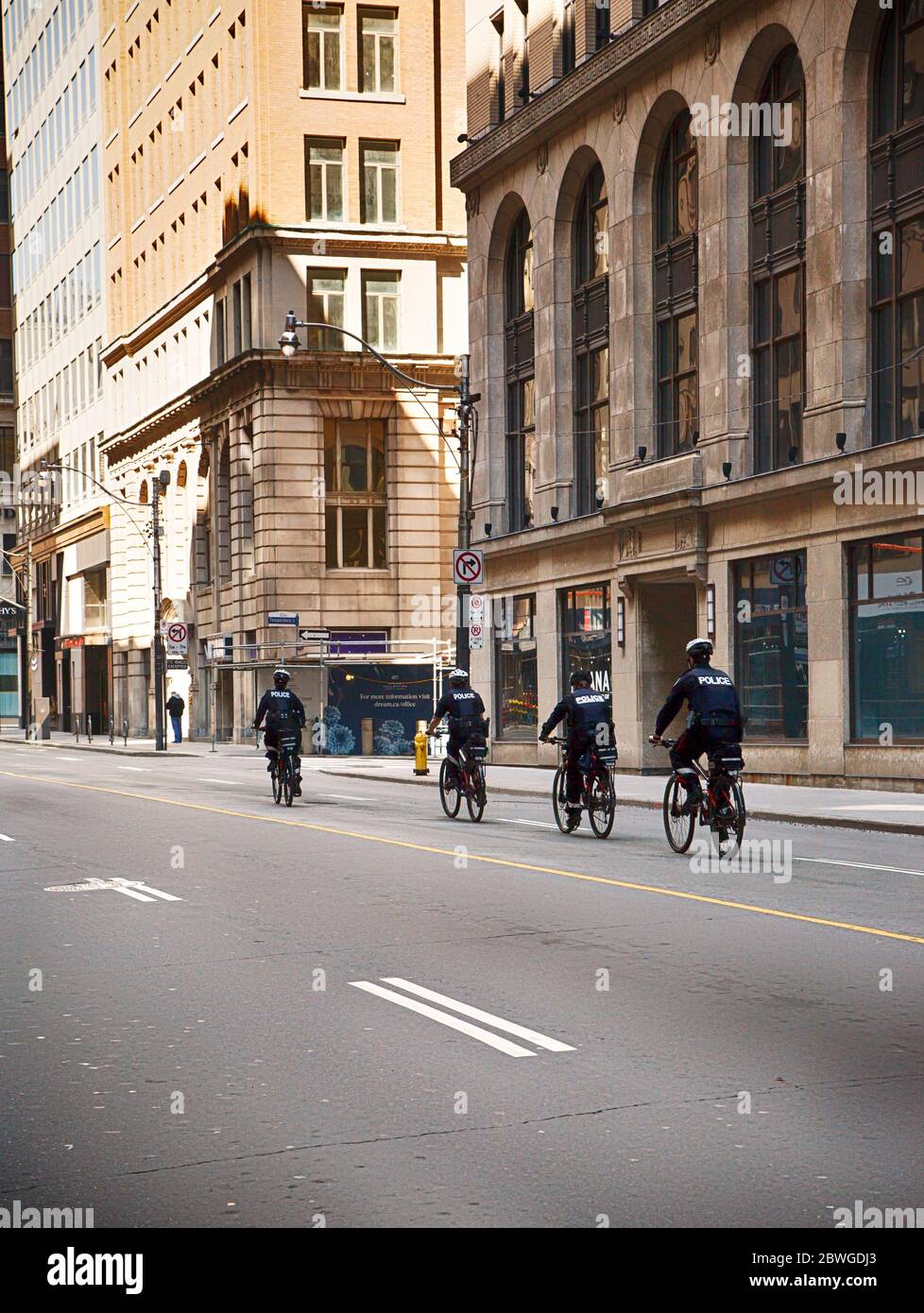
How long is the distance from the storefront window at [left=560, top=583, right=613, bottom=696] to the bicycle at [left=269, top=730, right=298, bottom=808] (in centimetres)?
1108

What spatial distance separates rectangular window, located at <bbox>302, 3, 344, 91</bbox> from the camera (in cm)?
5581

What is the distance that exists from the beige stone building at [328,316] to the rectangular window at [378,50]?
6 centimetres

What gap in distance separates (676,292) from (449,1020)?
26381 mm

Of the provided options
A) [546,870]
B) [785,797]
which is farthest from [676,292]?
[546,870]

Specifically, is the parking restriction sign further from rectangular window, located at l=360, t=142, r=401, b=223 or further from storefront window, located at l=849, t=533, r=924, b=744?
rectangular window, located at l=360, t=142, r=401, b=223

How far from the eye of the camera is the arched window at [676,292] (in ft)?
Answer: 107

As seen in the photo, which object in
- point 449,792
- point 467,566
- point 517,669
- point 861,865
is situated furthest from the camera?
point 517,669

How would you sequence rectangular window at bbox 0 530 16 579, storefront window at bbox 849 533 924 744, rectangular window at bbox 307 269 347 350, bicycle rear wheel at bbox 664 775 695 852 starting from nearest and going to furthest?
bicycle rear wheel at bbox 664 775 695 852 < storefront window at bbox 849 533 924 744 < rectangular window at bbox 307 269 347 350 < rectangular window at bbox 0 530 16 579

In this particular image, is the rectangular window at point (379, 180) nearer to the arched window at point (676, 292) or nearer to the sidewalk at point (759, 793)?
the sidewalk at point (759, 793)

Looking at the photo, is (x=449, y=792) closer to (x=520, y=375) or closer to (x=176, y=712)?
(x=520, y=375)

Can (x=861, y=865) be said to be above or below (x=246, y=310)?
below

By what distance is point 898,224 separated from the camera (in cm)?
2652

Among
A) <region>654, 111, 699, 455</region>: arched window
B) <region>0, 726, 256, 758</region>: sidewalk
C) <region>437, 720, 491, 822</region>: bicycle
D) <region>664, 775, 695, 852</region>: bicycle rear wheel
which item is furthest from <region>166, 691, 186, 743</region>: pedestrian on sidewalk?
<region>664, 775, 695, 852</region>: bicycle rear wheel
